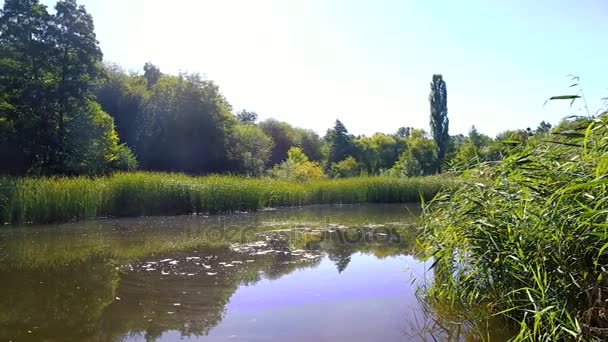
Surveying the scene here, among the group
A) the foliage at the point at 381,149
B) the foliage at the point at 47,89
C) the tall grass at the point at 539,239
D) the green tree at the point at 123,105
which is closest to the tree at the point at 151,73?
the green tree at the point at 123,105

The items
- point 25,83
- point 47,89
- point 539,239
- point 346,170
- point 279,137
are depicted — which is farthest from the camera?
point 279,137

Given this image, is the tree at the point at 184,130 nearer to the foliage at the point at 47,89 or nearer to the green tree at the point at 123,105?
the green tree at the point at 123,105

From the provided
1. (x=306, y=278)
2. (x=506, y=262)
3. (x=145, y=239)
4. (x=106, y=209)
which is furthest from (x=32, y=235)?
(x=506, y=262)

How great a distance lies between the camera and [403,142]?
40.3 m

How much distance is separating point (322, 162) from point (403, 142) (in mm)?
12026

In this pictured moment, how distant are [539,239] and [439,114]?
2843 centimetres

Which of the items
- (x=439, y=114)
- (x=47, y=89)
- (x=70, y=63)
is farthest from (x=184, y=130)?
(x=439, y=114)

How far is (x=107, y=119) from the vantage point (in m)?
17.2

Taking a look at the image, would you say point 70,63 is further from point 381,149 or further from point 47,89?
point 381,149

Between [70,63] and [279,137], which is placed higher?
[70,63]

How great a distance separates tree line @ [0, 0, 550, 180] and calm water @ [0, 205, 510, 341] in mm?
4502

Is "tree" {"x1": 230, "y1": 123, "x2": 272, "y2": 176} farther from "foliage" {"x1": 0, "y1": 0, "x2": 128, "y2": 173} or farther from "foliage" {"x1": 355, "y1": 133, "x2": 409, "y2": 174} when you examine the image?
"foliage" {"x1": 355, "y1": 133, "x2": 409, "y2": 174}

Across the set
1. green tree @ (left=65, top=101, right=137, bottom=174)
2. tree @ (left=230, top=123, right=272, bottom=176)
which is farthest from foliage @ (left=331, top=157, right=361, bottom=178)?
→ green tree @ (left=65, top=101, right=137, bottom=174)

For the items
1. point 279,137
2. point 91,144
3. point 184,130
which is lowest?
point 91,144
